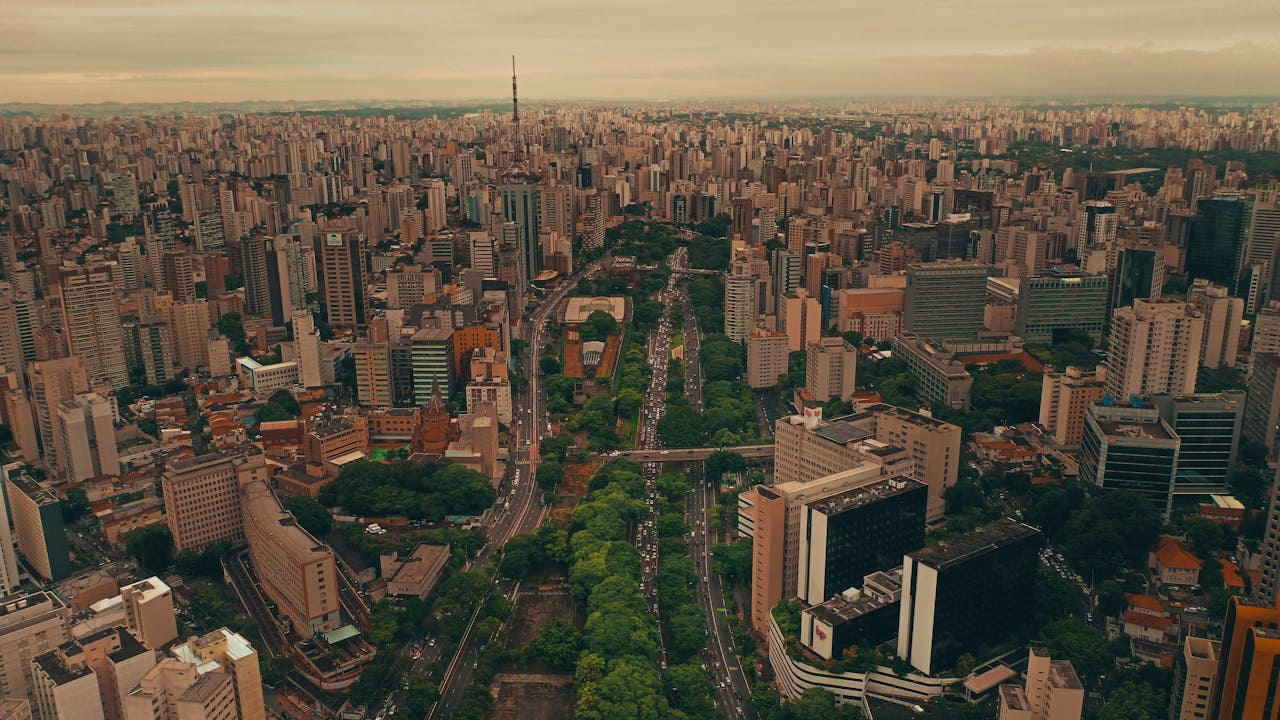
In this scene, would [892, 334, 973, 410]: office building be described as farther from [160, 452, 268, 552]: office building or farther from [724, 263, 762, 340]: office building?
[160, 452, 268, 552]: office building

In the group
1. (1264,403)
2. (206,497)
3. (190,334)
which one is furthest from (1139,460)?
(190,334)

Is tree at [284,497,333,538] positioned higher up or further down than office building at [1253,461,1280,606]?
further down

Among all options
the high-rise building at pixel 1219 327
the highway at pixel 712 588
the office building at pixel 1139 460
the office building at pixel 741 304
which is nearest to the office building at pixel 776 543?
the highway at pixel 712 588

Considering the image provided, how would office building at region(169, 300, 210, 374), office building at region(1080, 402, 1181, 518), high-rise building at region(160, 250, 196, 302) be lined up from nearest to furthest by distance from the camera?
office building at region(1080, 402, 1181, 518)
office building at region(169, 300, 210, 374)
high-rise building at region(160, 250, 196, 302)

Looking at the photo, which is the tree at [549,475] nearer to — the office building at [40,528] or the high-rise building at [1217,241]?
the office building at [40,528]

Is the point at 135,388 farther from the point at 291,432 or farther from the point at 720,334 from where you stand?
the point at 720,334

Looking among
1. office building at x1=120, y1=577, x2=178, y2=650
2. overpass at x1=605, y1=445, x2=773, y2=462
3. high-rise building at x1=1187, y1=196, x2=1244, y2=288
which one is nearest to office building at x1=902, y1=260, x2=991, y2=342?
high-rise building at x1=1187, y1=196, x2=1244, y2=288

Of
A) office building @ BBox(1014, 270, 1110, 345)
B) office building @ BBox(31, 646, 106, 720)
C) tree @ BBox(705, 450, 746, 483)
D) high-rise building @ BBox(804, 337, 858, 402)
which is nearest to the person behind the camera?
office building @ BBox(31, 646, 106, 720)

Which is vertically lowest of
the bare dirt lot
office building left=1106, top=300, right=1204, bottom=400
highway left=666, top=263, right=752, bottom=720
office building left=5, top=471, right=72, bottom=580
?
the bare dirt lot

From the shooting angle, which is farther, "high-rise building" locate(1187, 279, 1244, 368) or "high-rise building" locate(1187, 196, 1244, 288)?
"high-rise building" locate(1187, 196, 1244, 288)

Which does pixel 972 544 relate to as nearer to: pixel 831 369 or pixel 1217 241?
pixel 831 369
